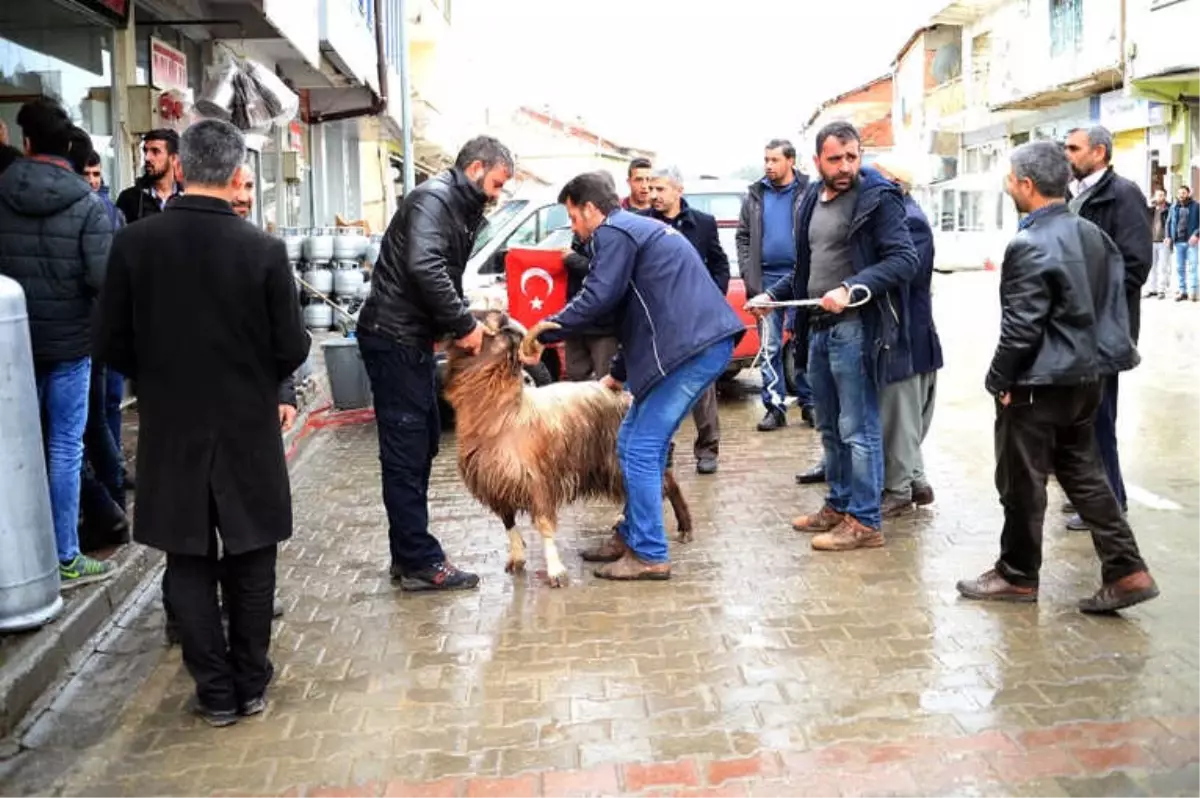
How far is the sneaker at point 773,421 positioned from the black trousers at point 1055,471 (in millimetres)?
4454

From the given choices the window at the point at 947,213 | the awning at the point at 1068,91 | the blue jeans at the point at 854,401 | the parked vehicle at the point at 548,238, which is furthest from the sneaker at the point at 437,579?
the window at the point at 947,213

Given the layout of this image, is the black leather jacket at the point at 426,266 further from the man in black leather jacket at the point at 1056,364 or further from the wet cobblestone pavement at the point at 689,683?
the man in black leather jacket at the point at 1056,364

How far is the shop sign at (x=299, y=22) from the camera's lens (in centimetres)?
998

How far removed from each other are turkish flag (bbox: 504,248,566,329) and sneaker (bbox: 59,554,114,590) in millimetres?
3944

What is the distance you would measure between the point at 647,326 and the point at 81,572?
9.22ft

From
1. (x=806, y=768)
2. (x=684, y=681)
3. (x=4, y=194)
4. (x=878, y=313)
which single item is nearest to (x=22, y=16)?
(x=4, y=194)

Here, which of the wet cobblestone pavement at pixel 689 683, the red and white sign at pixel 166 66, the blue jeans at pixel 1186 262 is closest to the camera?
the wet cobblestone pavement at pixel 689 683

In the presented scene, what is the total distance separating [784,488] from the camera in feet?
25.3

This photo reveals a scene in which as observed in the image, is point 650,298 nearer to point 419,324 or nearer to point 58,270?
point 419,324

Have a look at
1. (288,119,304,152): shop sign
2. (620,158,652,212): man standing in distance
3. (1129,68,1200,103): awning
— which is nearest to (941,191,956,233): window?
(1129,68,1200,103): awning

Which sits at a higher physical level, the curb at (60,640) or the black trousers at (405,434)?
the black trousers at (405,434)

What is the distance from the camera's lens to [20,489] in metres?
4.63

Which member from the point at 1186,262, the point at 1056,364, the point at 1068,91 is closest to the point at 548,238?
the point at 1056,364

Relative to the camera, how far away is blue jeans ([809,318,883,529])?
6152 millimetres
